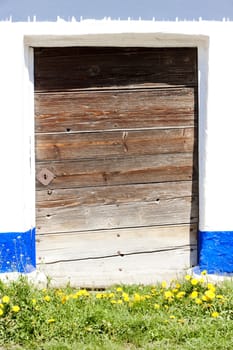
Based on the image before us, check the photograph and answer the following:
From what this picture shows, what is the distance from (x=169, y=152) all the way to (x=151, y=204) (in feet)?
1.51

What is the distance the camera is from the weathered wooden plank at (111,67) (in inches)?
197

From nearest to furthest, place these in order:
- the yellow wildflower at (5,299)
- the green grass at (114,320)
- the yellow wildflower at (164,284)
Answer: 1. the green grass at (114,320)
2. the yellow wildflower at (5,299)
3. the yellow wildflower at (164,284)

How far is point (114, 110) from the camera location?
508 centimetres

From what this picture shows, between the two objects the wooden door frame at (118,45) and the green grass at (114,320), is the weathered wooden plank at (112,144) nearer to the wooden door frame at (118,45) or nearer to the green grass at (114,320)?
the wooden door frame at (118,45)

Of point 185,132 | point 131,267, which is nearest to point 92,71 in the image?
point 185,132

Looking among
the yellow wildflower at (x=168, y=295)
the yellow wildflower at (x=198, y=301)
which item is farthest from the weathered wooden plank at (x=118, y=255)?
the yellow wildflower at (x=198, y=301)

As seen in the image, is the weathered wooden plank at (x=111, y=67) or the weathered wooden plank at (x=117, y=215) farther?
the weathered wooden plank at (x=117, y=215)

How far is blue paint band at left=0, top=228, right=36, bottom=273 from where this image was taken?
4.82 meters

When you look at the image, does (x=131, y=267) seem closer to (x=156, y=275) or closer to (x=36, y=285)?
(x=156, y=275)

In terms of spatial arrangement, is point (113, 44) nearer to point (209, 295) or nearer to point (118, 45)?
point (118, 45)

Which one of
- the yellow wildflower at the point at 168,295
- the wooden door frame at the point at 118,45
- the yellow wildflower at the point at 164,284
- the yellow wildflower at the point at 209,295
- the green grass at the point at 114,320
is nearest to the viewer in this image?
the green grass at the point at 114,320

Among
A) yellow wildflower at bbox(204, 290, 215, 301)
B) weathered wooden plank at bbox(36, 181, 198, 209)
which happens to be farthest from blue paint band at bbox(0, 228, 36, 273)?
yellow wildflower at bbox(204, 290, 215, 301)

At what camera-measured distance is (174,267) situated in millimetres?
5207

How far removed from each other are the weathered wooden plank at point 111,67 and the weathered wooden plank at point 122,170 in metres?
0.62
